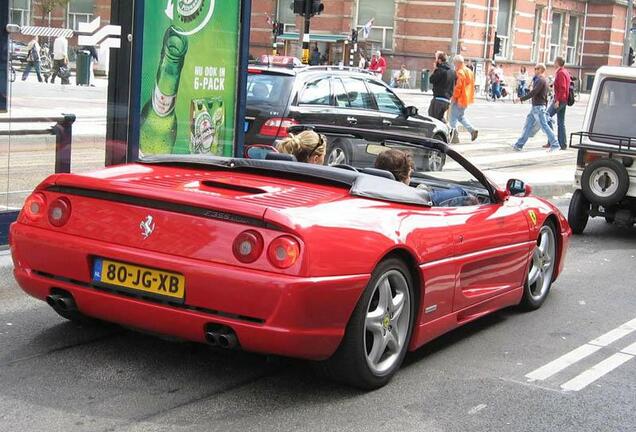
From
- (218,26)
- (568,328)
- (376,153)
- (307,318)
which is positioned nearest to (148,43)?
(218,26)

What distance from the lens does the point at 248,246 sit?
Answer: 4.74 m

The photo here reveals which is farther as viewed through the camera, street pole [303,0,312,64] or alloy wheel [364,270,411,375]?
street pole [303,0,312,64]

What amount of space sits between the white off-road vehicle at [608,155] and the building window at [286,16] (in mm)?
55909

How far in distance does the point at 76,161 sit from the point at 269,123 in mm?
4611

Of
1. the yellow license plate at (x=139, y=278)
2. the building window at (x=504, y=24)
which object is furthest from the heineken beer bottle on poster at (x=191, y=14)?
the building window at (x=504, y=24)

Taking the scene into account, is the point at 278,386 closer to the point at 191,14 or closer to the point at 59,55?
the point at 59,55

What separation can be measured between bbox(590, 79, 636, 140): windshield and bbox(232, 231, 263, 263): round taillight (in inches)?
296

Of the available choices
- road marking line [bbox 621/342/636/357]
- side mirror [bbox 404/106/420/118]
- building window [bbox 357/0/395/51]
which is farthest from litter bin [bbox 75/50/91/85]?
building window [bbox 357/0/395/51]

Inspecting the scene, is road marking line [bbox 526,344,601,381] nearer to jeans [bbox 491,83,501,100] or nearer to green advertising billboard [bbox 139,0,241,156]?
green advertising billboard [bbox 139,0,241,156]

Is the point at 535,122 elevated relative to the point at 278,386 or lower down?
elevated

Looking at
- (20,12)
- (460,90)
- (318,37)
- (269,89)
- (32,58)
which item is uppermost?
(318,37)

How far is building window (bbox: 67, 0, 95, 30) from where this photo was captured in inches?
346

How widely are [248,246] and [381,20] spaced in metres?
60.6

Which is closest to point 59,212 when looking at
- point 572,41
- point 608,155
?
point 608,155
